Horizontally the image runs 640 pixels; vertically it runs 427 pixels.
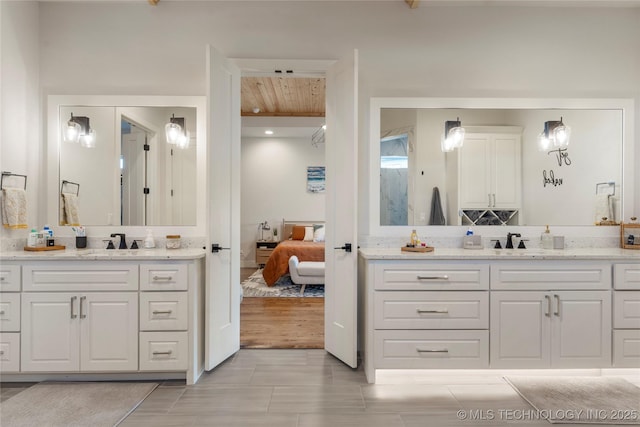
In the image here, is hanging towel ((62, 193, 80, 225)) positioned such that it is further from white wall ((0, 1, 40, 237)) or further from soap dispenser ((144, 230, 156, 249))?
soap dispenser ((144, 230, 156, 249))

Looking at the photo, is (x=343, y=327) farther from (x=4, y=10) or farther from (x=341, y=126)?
(x=4, y=10)

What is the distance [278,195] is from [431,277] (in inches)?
210

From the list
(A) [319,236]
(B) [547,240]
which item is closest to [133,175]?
(B) [547,240]

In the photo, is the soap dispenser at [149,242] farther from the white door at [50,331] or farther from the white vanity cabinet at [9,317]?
the white vanity cabinet at [9,317]

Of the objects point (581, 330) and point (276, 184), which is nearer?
point (581, 330)

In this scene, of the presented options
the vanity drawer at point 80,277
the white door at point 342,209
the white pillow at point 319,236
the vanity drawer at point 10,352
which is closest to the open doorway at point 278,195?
the white door at point 342,209

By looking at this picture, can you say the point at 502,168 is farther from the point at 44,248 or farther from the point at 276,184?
the point at 276,184

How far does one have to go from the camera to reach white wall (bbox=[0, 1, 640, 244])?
2.88 meters

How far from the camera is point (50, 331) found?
2275mm

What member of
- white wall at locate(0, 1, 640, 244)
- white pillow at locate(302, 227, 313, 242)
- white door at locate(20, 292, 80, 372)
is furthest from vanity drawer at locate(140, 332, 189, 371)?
white pillow at locate(302, 227, 313, 242)

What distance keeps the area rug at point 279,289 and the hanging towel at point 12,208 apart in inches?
108

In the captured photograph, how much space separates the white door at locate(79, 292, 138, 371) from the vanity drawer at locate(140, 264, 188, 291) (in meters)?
0.12

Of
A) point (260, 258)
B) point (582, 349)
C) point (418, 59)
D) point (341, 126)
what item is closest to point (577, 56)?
point (418, 59)

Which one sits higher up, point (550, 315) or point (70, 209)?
point (70, 209)
